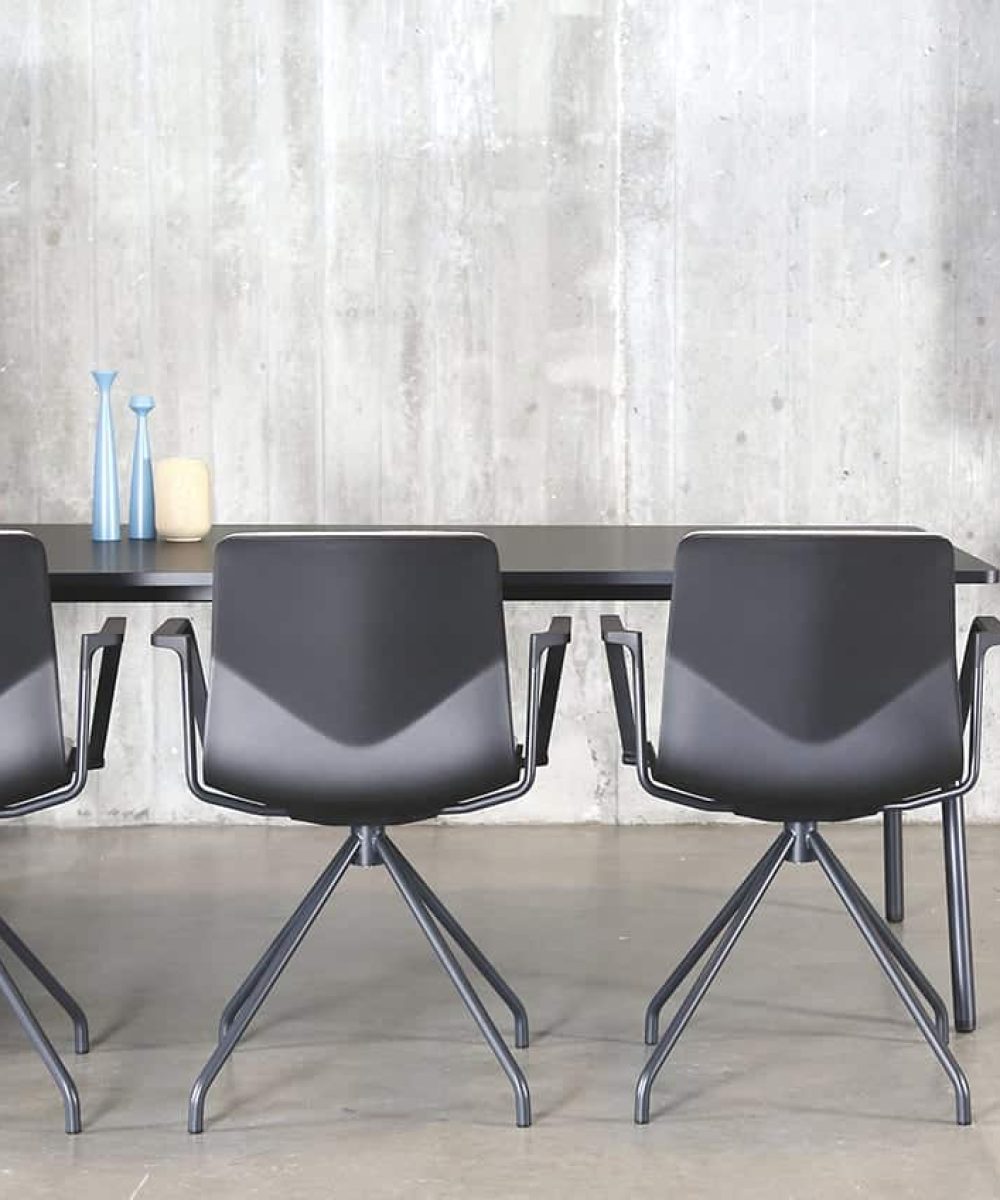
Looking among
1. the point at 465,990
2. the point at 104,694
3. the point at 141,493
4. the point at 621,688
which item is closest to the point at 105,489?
the point at 141,493

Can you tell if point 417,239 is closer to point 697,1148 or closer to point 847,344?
point 847,344

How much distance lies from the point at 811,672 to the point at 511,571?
59 cm

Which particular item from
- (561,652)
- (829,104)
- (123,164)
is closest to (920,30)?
(829,104)

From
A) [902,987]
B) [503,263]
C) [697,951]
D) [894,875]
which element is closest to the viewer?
[902,987]

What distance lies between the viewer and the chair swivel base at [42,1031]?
9.05ft

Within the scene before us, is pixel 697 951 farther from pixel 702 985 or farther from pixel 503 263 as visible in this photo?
pixel 503 263

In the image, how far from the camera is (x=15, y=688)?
280 cm

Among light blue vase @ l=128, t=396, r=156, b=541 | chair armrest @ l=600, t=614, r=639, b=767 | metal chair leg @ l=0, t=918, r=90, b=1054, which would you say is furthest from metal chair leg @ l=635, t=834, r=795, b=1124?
light blue vase @ l=128, t=396, r=156, b=541

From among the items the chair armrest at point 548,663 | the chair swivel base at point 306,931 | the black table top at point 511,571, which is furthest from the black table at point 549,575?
the chair swivel base at point 306,931

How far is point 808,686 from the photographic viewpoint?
2768mm

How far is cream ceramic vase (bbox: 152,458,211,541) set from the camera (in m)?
3.54

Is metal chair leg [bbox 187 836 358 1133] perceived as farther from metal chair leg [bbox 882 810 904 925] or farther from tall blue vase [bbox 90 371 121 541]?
metal chair leg [bbox 882 810 904 925]

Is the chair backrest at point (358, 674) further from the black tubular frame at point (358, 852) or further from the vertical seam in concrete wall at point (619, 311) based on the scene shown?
the vertical seam in concrete wall at point (619, 311)

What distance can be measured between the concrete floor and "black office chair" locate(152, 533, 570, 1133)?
0.16 m
